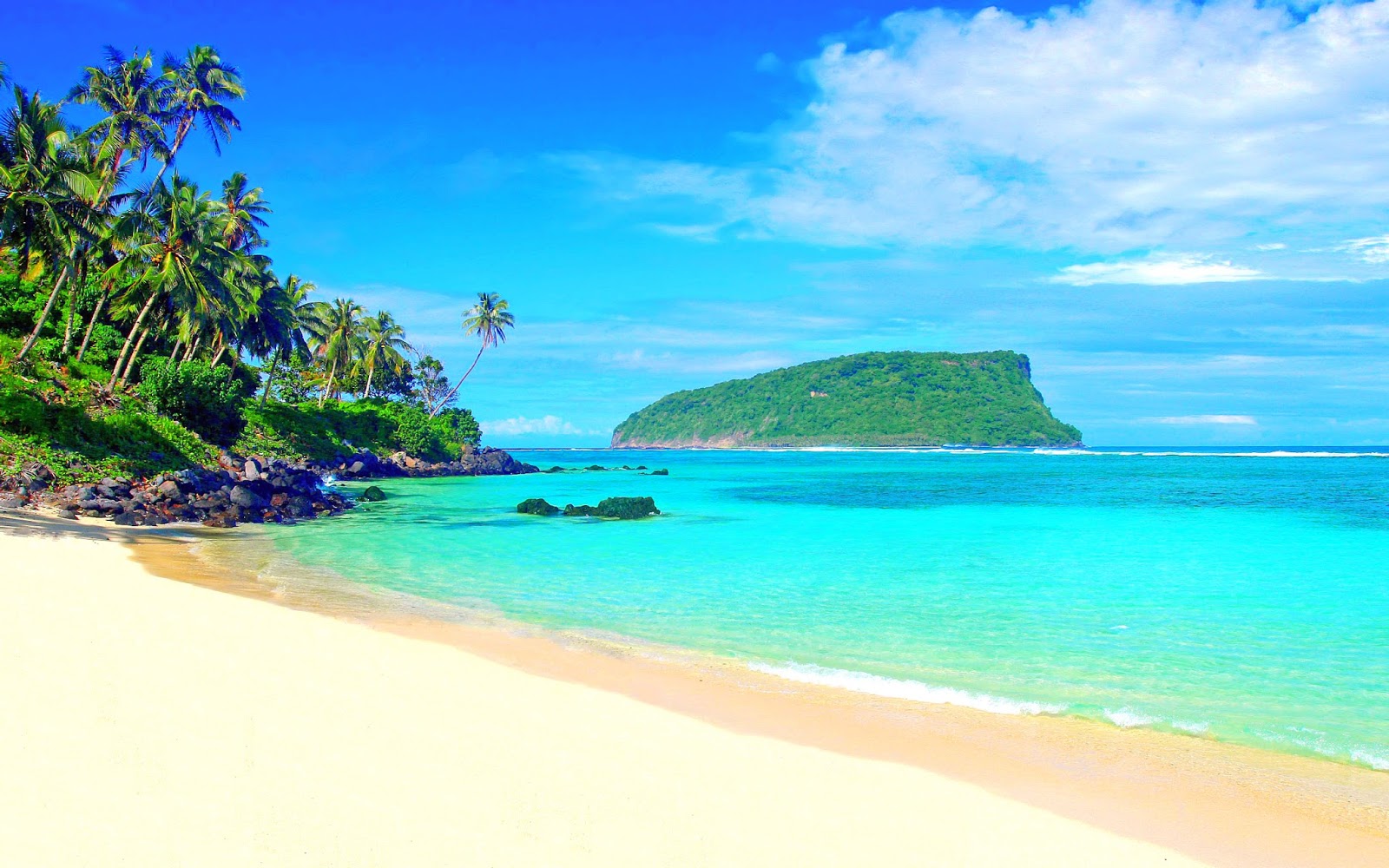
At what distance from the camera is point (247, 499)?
82.2 feet

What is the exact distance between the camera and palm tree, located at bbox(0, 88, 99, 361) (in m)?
26.6

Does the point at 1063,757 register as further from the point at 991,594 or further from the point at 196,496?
the point at 196,496

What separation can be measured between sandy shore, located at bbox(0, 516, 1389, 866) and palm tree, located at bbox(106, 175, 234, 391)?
1206 inches

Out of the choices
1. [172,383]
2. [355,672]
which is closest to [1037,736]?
[355,672]

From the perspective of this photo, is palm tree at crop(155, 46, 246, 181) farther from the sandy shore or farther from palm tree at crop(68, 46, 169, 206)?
the sandy shore

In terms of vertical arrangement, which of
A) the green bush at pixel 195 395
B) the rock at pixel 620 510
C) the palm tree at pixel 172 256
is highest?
the palm tree at pixel 172 256

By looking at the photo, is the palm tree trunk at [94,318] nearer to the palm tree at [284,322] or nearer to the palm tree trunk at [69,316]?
the palm tree trunk at [69,316]

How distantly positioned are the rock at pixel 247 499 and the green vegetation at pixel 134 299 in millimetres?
3161

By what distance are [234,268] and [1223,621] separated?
43280 millimetres

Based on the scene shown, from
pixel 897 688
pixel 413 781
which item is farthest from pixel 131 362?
pixel 897 688

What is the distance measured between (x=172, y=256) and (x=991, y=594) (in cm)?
3435

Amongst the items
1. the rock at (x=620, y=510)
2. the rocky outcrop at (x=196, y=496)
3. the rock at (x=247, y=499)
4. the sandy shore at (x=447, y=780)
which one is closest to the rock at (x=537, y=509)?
the rock at (x=620, y=510)

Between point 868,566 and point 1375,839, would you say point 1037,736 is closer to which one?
point 1375,839

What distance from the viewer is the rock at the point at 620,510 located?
97.1 ft
